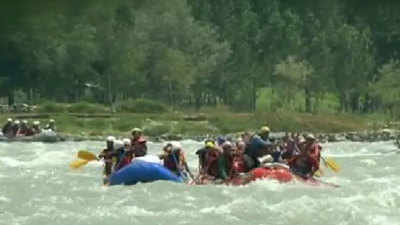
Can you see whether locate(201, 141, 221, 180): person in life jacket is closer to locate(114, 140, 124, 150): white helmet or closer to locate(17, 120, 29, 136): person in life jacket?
locate(114, 140, 124, 150): white helmet

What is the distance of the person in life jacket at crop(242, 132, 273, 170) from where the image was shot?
1717 cm

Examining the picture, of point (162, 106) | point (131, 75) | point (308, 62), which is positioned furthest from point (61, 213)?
point (308, 62)

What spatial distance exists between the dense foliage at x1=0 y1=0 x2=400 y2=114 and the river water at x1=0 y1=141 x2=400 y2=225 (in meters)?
35.6

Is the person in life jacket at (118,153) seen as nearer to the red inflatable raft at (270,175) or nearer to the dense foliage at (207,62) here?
the red inflatable raft at (270,175)

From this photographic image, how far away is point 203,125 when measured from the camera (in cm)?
4234

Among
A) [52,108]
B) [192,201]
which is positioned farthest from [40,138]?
[192,201]

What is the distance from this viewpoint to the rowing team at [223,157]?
16.7 meters

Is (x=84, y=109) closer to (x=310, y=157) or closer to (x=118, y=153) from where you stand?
(x=118, y=153)

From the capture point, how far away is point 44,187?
16.7m

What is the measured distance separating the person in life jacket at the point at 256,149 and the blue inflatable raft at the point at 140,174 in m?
1.69

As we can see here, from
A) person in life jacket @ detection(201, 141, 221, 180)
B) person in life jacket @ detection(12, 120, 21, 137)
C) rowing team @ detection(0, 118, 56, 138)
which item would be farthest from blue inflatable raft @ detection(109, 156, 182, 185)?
person in life jacket @ detection(12, 120, 21, 137)

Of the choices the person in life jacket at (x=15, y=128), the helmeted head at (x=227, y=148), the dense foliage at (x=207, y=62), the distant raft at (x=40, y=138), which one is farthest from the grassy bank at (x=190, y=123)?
the helmeted head at (x=227, y=148)

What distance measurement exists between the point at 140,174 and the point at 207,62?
4250 cm

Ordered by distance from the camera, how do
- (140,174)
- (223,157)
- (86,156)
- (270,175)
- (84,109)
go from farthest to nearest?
(84,109)
(86,156)
(223,157)
(140,174)
(270,175)
